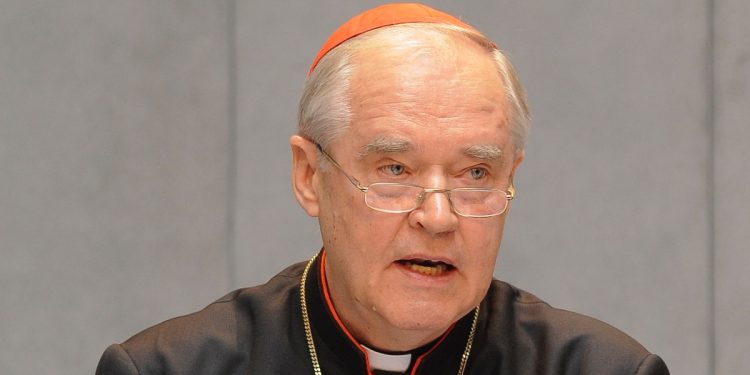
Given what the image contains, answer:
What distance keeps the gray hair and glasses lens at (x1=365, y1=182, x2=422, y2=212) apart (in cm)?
17

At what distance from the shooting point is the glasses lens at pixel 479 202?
2.86m

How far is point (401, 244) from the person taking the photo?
2828 millimetres

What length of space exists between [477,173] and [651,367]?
25.5 inches

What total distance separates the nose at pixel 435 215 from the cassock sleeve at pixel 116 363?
2.51 ft

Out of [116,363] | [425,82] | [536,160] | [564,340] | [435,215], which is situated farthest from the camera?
[536,160]

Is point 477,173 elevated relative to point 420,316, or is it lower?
elevated

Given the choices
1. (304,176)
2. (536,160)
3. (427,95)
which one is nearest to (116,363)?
(304,176)

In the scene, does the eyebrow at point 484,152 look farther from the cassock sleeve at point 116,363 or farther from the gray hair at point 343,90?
the cassock sleeve at point 116,363

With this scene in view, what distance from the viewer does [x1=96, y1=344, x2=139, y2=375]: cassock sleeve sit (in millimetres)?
3076

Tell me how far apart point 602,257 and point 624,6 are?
2.71 ft

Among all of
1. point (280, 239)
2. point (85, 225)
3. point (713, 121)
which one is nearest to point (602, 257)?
point (713, 121)

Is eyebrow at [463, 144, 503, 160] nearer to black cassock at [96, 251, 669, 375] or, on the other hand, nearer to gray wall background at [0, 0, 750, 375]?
black cassock at [96, 251, 669, 375]

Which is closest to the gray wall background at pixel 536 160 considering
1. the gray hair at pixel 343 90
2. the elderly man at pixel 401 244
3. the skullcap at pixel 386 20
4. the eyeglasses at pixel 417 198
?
the elderly man at pixel 401 244

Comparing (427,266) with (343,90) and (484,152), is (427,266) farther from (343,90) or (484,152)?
(343,90)
